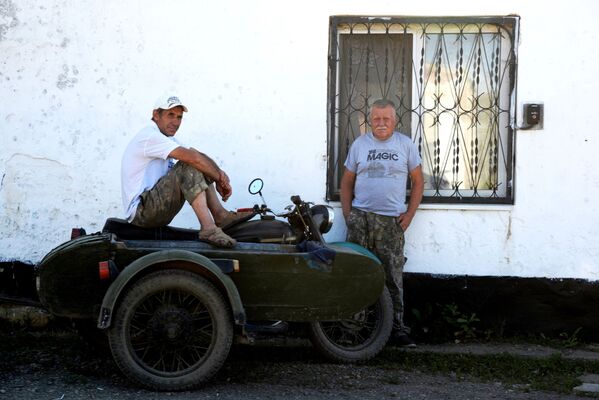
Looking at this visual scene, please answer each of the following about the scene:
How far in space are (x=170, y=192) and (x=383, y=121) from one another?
6.03 ft

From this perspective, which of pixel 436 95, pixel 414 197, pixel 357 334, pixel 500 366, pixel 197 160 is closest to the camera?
pixel 197 160

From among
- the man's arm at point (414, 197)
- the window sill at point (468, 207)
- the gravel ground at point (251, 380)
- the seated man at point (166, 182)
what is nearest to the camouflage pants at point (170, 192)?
the seated man at point (166, 182)

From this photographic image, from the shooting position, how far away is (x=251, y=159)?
7.31 m

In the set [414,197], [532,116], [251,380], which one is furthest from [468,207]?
[251,380]

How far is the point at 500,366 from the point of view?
257 inches

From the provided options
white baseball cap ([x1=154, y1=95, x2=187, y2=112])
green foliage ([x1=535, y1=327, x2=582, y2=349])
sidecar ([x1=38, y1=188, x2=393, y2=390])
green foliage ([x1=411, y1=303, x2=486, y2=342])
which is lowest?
green foliage ([x1=535, y1=327, x2=582, y2=349])

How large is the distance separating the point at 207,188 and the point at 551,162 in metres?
2.81

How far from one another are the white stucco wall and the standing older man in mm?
288

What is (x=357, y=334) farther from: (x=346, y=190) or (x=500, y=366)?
(x=346, y=190)

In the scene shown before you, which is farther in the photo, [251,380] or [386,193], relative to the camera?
[386,193]

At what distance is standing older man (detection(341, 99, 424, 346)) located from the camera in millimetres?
7000

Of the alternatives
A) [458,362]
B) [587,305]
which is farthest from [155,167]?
[587,305]

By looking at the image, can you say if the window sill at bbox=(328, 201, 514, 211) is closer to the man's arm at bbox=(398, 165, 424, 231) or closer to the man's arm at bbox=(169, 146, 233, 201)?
the man's arm at bbox=(398, 165, 424, 231)

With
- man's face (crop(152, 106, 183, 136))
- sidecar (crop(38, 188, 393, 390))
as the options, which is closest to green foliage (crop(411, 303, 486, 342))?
sidecar (crop(38, 188, 393, 390))
